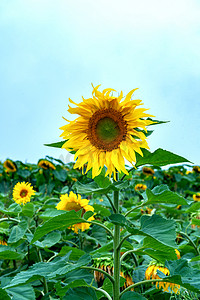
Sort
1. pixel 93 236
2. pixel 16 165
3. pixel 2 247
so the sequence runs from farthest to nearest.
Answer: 1. pixel 16 165
2. pixel 93 236
3. pixel 2 247

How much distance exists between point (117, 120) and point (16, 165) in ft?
14.0

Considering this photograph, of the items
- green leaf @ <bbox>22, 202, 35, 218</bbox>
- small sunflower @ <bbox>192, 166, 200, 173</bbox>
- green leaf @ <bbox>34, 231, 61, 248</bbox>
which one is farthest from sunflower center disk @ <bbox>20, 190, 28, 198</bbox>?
small sunflower @ <bbox>192, 166, 200, 173</bbox>

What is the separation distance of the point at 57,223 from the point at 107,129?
399 mm

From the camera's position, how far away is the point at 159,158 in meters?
1.08

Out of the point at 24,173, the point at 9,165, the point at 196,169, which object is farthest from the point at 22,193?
the point at 196,169

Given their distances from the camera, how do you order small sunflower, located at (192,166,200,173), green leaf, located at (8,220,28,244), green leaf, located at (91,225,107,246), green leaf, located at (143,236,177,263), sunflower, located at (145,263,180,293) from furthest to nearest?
small sunflower, located at (192,166,200,173), green leaf, located at (91,225,107,246), green leaf, located at (8,220,28,244), sunflower, located at (145,263,180,293), green leaf, located at (143,236,177,263)

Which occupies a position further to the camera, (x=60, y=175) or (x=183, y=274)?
(x=60, y=175)

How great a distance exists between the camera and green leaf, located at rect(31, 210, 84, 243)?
1.04m

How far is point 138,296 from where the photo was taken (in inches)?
40.8

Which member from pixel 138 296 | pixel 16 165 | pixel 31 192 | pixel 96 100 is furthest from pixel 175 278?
pixel 16 165

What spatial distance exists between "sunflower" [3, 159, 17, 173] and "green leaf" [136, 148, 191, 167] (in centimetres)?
421

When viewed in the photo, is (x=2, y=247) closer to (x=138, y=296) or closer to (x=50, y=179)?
(x=138, y=296)

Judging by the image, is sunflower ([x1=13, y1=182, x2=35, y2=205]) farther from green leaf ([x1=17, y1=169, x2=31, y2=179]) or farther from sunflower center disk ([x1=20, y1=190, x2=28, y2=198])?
green leaf ([x1=17, y1=169, x2=31, y2=179])

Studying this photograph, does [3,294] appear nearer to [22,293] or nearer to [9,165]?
[22,293]
